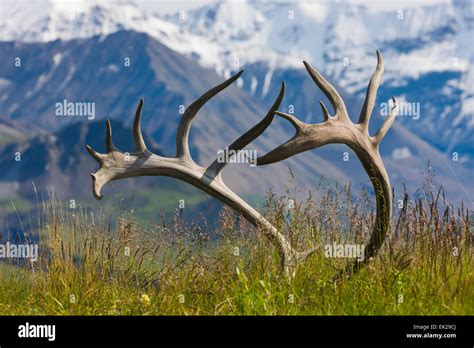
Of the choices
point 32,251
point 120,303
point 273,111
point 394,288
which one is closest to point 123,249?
point 120,303

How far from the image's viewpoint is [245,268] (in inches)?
322

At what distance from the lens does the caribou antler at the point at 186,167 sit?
843cm

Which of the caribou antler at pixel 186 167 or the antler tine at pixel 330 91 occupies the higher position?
the antler tine at pixel 330 91

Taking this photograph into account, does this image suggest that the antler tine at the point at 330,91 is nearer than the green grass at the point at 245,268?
No

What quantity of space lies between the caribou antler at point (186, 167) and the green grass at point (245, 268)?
0.55 feet

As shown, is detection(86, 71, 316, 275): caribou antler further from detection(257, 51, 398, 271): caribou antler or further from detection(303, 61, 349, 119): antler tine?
detection(257, 51, 398, 271): caribou antler

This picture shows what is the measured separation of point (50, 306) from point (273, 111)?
2970 millimetres

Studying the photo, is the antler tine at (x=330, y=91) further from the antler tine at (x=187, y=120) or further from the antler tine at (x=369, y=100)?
the antler tine at (x=187, y=120)

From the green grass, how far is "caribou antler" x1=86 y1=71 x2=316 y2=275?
0.17 metres

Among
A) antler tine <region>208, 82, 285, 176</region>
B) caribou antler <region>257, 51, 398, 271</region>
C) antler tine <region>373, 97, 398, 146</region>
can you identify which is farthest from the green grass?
antler tine <region>373, 97, 398, 146</region>

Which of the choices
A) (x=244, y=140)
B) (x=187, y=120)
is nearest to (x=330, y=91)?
(x=244, y=140)

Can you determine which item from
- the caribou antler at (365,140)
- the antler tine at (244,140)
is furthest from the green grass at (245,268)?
the antler tine at (244,140)

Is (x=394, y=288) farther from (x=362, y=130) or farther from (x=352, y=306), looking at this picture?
(x=362, y=130)

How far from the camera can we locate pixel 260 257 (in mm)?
8102
